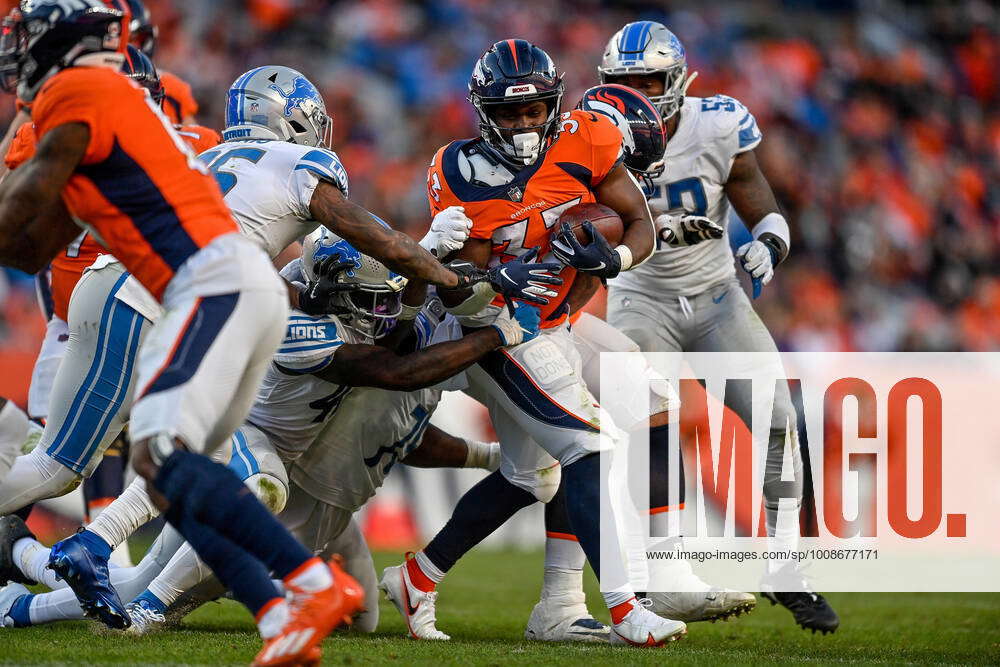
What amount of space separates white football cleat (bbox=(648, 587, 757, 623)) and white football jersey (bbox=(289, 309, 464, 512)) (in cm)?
124

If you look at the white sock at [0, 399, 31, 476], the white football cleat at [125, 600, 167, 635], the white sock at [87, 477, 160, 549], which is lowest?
the white football cleat at [125, 600, 167, 635]

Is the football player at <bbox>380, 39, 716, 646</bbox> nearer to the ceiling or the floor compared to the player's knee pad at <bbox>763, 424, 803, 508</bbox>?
nearer to the ceiling

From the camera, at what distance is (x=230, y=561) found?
10.5 ft

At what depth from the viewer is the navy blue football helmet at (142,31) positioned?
6258 mm

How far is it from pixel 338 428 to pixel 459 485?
4138mm

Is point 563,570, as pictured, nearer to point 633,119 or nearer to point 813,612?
point 813,612

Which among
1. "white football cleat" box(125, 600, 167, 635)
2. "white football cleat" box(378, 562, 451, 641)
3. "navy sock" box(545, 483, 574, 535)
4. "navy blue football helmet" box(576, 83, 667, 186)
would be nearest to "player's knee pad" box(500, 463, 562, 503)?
"navy sock" box(545, 483, 574, 535)

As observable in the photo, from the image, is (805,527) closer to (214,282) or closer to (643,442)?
(643,442)

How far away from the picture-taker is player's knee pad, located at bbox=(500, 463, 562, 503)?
16.4 feet

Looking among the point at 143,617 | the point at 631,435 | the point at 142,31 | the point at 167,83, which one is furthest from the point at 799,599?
the point at 142,31

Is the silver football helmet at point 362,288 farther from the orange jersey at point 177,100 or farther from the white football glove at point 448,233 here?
the orange jersey at point 177,100

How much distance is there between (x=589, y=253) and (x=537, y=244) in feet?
1.13

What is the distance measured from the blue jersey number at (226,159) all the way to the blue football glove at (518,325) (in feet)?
3.42

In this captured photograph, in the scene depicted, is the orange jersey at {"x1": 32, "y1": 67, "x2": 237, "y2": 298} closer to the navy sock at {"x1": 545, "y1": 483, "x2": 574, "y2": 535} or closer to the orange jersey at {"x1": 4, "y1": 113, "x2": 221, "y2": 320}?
the orange jersey at {"x1": 4, "y1": 113, "x2": 221, "y2": 320}
